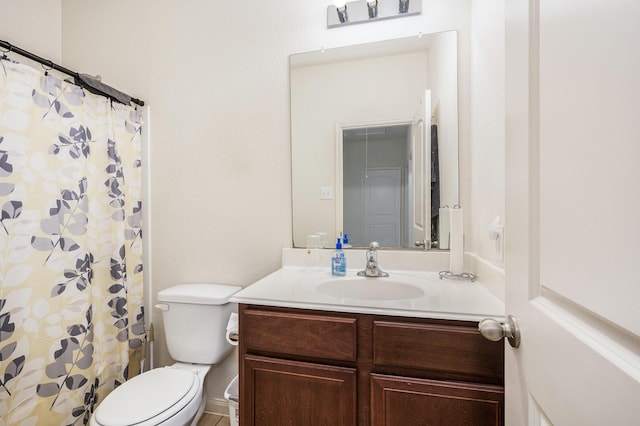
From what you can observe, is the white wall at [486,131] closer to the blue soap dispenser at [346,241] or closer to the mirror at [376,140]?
the mirror at [376,140]

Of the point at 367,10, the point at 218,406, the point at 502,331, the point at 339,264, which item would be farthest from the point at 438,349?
the point at 367,10

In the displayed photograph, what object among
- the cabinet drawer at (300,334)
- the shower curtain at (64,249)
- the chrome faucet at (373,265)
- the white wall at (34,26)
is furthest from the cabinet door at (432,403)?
the white wall at (34,26)

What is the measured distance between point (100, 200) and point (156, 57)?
36.1 inches

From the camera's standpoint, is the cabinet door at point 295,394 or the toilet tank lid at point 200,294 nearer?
the cabinet door at point 295,394

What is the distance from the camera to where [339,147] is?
161 cm

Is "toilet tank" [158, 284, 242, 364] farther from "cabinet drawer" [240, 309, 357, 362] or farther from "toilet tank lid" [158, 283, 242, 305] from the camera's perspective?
"cabinet drawer" [240, 309, 357, 362]

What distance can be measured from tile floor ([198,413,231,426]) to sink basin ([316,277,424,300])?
3.50 feet

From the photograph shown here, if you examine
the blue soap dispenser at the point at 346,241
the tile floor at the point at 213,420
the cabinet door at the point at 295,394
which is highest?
the blue soap dispenser at the point at 346,241

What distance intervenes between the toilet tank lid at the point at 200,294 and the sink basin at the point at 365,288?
0.55m

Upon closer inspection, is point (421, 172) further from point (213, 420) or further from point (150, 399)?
point (213, 420)

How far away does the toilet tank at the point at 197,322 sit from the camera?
157cm

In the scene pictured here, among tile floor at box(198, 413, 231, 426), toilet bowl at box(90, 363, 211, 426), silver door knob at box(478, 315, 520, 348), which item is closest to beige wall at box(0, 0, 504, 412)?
tile floor at box(198, 413, 231, 426)

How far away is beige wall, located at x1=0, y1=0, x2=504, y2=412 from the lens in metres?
1.68

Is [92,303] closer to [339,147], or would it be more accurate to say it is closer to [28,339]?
[28,339]
